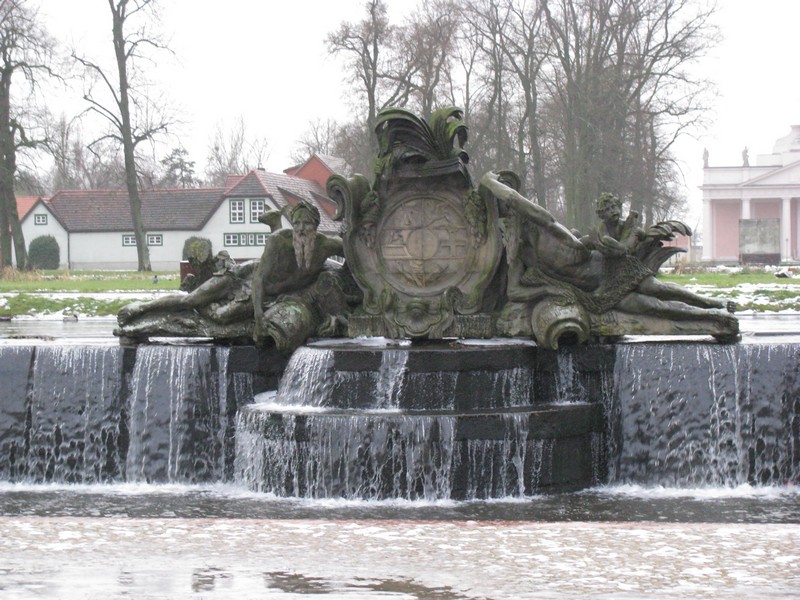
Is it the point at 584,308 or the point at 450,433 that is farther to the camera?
the point at 584,308

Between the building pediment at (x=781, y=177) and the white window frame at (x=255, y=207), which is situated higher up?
the building pediment at (x=781, y=177)

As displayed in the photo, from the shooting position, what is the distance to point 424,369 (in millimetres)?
12305

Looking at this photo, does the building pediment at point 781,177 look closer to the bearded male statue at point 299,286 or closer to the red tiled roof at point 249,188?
the red tiled roof at point 249,188

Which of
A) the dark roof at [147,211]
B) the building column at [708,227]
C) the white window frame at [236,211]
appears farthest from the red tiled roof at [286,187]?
the building column at [708,227]

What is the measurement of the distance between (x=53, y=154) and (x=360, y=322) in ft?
107

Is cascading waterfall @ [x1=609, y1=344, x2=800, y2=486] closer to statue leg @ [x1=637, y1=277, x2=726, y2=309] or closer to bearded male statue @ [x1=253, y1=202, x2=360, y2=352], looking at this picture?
statue leg @ [x1=637, y1=277, x2=726, y2=309]

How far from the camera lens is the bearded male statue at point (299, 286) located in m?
13.6

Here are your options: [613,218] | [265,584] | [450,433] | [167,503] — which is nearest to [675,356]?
[613,218]

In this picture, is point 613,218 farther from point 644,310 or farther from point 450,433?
point 450,433

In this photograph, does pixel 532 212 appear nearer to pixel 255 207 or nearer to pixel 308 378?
pixel 308 378

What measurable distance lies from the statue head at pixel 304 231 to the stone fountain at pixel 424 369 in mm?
21

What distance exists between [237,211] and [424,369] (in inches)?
2525

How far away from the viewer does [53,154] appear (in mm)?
44000

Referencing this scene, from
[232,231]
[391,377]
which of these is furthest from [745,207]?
[391,377]
